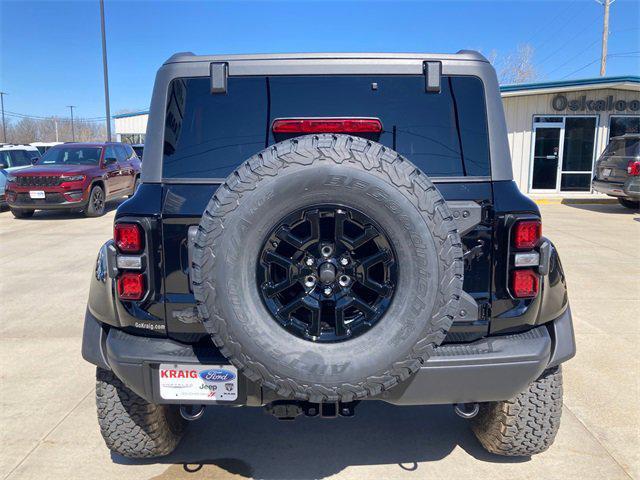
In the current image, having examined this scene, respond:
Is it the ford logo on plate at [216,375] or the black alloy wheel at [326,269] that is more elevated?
the black alloy wheel at [326,269]

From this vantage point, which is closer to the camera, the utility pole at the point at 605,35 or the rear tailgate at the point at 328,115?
the rear tailgate at the point at 328,115

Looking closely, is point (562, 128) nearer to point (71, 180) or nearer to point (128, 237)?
point (71, 180)

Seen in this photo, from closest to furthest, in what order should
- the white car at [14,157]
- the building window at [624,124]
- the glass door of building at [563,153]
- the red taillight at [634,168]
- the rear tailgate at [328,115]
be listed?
1. the rear tailgate at [328,115]
2. the red taillight at [634,168]
3. the white car at [14,157]
4. the building window at [624,124]
5. the glass door of building at [563,153]

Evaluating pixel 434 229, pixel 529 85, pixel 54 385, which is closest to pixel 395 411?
pixel 434 229

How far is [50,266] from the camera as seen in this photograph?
294 inches

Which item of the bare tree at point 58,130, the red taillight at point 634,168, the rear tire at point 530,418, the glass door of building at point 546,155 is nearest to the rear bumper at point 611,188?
the red taillight at point 634,168

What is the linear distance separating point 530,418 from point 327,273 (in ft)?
4.73

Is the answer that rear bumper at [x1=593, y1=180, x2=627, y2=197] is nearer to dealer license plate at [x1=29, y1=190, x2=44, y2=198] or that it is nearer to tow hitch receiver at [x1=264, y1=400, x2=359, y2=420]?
tow hitch receiver at [x1=264, y1=400, x2=359, y2=420]

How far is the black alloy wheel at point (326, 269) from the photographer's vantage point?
6.51ft

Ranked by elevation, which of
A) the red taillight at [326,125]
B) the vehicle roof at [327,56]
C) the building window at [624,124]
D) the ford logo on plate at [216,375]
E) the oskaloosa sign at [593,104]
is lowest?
the ford logo on plate at [216,375]

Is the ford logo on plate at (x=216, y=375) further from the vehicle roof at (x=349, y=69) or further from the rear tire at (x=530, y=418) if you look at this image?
the rear tire at (x=530, y=418)

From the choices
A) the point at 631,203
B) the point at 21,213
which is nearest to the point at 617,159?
the point at 631,203

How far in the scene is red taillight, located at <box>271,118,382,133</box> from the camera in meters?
2.17

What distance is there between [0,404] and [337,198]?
2.89 metres
